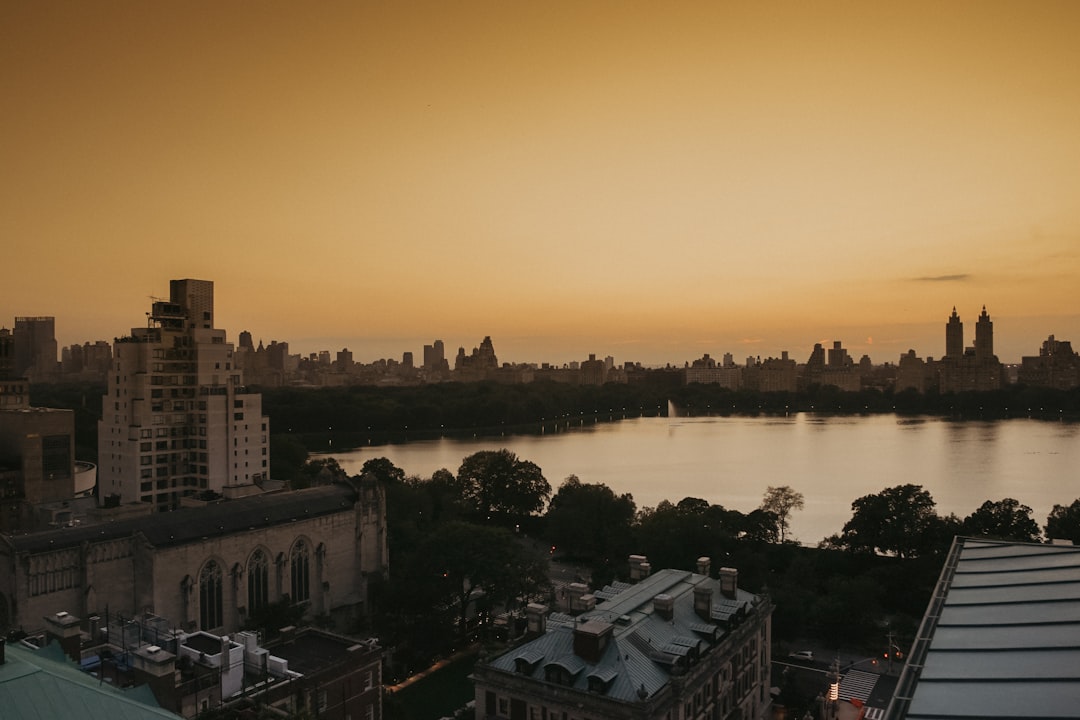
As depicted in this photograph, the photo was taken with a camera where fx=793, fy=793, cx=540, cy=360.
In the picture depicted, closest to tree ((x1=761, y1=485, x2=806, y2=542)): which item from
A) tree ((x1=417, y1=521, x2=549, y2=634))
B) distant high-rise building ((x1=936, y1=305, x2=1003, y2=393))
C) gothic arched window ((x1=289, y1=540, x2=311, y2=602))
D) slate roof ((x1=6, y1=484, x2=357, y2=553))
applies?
tree ((x1=417, y1=521, x2=549, y2=634))

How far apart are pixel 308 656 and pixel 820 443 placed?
68.1m

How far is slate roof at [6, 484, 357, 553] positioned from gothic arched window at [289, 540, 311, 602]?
913 millimetres

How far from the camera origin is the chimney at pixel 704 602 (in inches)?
644

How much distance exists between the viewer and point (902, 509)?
2986 cm

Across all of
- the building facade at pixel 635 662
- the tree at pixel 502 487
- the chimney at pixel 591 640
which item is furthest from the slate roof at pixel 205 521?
the tree at pixel 502 487

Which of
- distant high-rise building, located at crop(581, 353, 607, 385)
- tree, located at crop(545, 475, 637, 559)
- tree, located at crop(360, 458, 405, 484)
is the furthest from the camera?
distant high-rise building, located at crop(581, 353, 607, 385)

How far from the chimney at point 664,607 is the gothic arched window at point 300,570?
12.0 meters

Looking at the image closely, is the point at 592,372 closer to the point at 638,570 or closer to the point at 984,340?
the point at 984,340

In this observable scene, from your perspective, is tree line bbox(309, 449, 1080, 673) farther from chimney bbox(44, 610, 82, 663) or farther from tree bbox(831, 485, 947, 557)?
chimney bbox(44, 610, 82, 663)

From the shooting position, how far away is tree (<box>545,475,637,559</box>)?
31.3m

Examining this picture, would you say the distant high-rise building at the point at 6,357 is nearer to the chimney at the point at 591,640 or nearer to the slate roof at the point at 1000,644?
the chimney at the point at 591,640

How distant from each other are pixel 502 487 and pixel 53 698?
2917 centimetres

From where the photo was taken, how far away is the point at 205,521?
2105 centimetres

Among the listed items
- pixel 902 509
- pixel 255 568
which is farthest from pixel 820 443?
pixel 255 568
